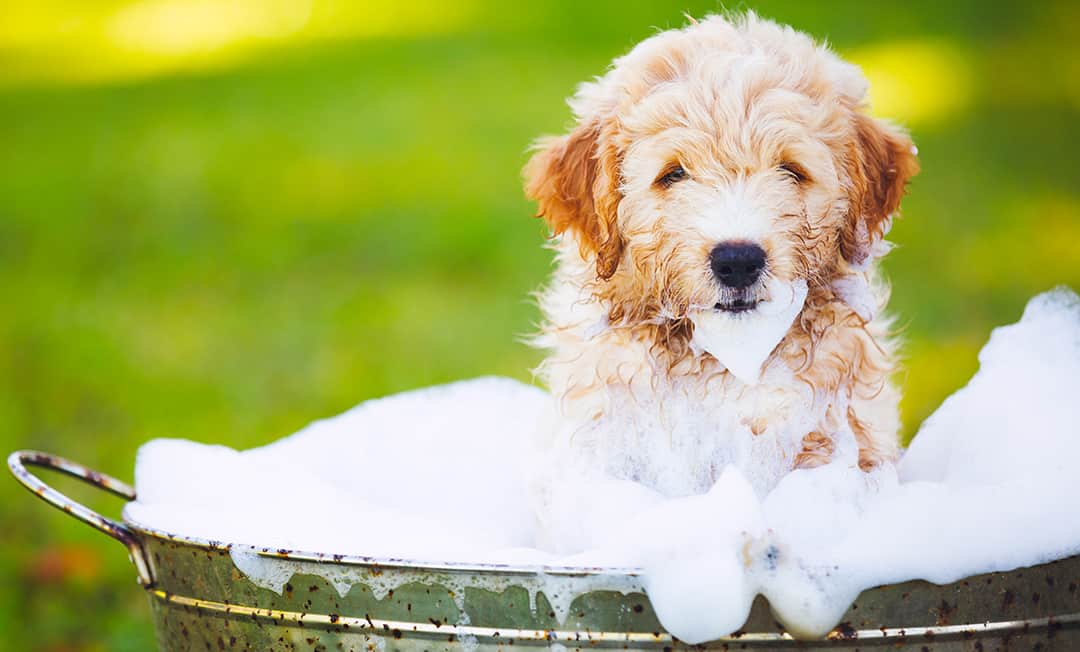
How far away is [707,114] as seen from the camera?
8.14 ft

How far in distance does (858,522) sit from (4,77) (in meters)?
12.3

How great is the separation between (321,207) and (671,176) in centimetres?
747

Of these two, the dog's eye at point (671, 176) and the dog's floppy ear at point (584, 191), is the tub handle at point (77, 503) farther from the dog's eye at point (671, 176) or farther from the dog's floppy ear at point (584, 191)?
the dog's eye at point (671, 176)

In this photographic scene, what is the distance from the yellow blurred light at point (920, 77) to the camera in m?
9.54

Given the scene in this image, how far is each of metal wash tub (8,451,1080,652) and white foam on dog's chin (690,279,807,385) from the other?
0.59 meters

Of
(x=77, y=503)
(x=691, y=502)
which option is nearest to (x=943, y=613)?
(x=691, y=502)

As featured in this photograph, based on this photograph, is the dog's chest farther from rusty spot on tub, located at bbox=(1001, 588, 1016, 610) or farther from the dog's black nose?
rusty spot on tub, located at bbox=(1001, 588, 1016, 610)

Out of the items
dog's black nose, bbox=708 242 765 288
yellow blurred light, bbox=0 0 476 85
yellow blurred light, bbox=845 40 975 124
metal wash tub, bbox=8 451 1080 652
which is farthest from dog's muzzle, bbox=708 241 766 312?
yellow blurred light, bbox=0 0 476 85

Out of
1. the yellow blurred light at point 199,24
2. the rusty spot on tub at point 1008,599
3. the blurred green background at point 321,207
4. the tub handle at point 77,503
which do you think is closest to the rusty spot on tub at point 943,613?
the rusty spot on tub at point 1008,599

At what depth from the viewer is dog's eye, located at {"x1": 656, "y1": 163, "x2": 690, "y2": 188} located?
2.54 meters

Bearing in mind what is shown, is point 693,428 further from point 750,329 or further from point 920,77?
point 920,77

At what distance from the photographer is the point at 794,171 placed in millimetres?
2529

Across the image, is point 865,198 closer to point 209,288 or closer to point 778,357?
point 778,357

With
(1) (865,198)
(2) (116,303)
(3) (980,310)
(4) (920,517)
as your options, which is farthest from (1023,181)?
(4) (920,517)
